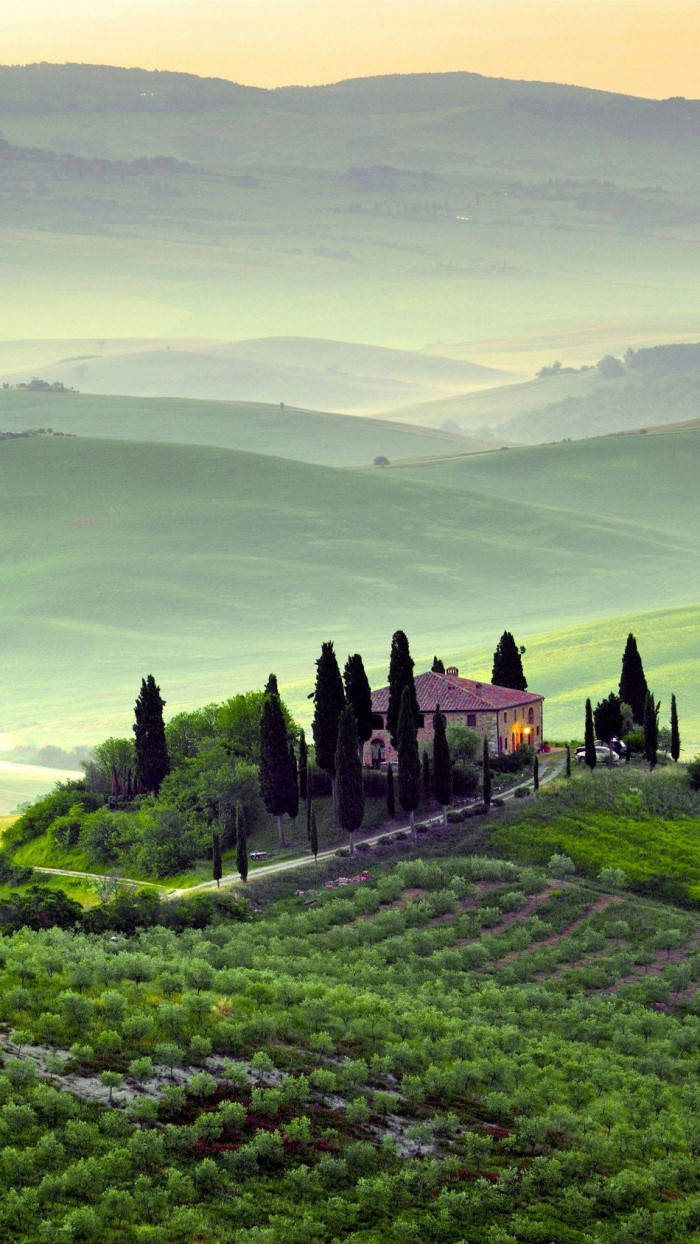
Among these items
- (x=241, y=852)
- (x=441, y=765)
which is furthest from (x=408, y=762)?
(x=241, y=852)

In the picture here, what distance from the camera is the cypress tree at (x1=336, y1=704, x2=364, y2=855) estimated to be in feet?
342

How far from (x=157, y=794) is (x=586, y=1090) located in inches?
1957

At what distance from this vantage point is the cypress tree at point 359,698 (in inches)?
4574

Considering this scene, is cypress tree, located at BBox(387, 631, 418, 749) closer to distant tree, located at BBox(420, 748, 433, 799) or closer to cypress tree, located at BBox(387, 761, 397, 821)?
distant tree, located at BBox(420, 748, 433, 799)

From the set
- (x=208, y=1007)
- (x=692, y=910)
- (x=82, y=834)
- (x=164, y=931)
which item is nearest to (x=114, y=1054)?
(x=208, y=1007)

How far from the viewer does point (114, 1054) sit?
212ft

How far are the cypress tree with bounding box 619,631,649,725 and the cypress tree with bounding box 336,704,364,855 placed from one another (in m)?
36.1

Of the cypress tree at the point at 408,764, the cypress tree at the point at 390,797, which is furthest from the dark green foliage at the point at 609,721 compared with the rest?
the cypress tree at the point at 408,764

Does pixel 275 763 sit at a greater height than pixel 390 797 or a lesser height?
greater

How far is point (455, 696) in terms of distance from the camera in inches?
4852

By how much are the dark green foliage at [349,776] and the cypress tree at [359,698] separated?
9982 mm

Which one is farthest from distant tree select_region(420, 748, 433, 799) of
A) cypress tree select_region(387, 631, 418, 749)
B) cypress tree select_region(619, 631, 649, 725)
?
cypress tree select_region(619, 631, 649, 725)

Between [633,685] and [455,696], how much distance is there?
18.9m

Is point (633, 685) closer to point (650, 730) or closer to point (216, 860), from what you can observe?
point (650, 730)
